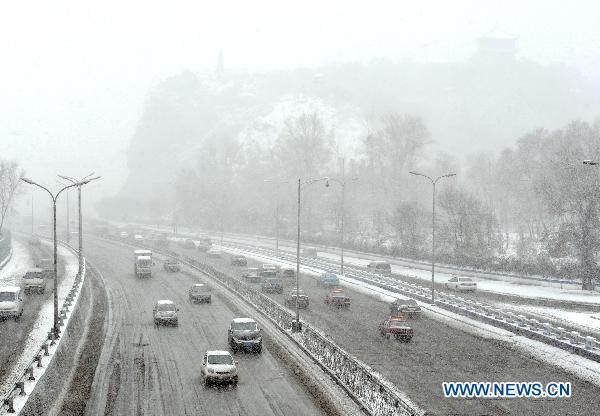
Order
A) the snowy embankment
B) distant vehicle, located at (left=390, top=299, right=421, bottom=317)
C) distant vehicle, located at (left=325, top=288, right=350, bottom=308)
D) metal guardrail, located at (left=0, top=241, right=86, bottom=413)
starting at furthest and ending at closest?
distant vehicle, located at (left=325, top=288, right=350, bottom=308)
distant vehicle, located at (left=390, top=299, right=421, bottom=317)
the snowy embankment
metal guardrail, located at (left=0, top=241, right=86, bottom=413)

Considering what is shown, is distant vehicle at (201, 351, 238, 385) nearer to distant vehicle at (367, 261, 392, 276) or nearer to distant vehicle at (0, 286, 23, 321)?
distant vehicle at (0, 286, 23, 321)

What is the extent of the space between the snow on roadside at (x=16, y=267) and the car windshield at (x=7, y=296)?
2053 centimetres

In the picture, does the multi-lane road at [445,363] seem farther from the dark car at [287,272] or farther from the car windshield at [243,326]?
the dark car at [287,272]

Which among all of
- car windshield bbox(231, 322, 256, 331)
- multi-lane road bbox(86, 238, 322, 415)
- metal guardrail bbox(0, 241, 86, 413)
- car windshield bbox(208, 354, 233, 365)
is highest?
car windshield bbox(231, 322, 256, 331)

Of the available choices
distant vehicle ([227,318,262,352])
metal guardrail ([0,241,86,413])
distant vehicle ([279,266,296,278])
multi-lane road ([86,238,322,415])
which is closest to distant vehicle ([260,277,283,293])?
multi-lane road ([86,238,322,415])

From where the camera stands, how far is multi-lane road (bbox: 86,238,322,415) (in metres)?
24.8

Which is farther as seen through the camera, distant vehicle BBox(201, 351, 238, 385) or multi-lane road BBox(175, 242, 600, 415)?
distant vehicle BBox(201, 351, 238, 385)

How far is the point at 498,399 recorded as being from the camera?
1022 inches

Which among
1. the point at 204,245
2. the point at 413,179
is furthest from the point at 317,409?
the point at 413,179

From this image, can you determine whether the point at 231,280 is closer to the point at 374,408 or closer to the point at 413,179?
the point at 374,408

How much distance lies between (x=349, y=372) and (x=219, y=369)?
5.62 m

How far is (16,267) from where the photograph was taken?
7769 cm

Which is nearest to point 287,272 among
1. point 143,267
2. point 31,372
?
point 143,267

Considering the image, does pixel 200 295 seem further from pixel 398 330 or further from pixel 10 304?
pixel 398 330
